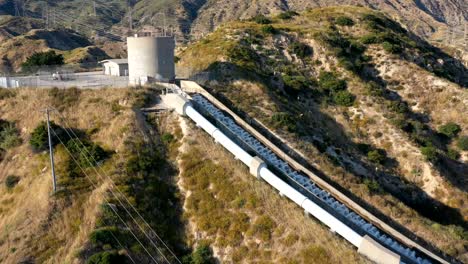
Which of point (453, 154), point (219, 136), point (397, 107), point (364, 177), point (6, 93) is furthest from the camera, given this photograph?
point (397, 107)

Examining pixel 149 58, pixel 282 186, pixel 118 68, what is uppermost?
pixel 149 58

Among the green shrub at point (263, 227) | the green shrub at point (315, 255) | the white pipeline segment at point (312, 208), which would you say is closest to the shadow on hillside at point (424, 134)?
the white pipeline segment at point (312, 208)

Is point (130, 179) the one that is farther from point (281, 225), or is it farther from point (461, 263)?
point (461, 263)

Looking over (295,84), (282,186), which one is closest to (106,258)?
(282,186)

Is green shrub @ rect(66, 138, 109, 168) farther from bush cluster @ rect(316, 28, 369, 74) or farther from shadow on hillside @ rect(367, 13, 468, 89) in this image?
shadow on hillside @ rect(367, 13, 468, 89)

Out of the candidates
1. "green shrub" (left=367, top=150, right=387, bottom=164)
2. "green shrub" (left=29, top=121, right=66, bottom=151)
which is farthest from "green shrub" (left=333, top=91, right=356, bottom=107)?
"green shrub" (left=29, top=121, right=66, bottom=151)

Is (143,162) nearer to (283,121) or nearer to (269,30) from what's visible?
(283,121)

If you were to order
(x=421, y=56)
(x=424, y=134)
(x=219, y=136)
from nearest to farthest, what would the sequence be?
(x=219, y=136)
(x=424, y=134)
(x=421, y=56)
